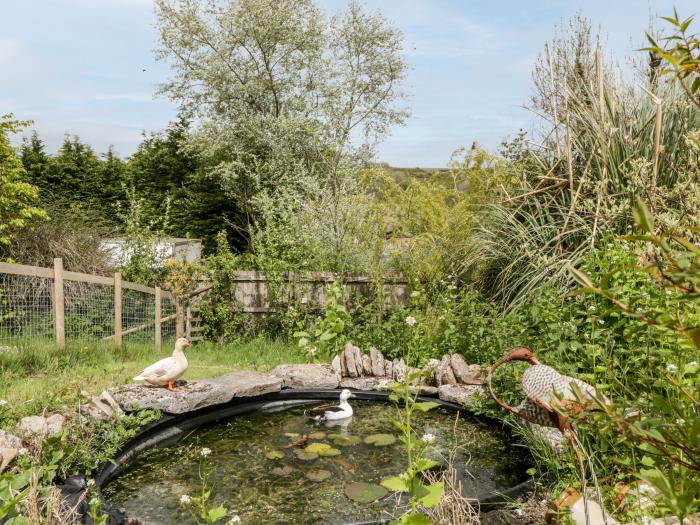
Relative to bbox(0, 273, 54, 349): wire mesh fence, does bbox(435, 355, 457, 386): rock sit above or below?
below

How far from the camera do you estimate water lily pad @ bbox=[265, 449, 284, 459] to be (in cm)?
407

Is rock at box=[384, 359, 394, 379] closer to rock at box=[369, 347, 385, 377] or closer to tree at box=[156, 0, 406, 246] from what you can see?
Answer: rock at box=[369, 347, 385, 377]

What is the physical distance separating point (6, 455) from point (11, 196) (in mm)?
8652

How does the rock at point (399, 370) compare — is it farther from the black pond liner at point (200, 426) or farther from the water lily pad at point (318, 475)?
the water lily pad at point (318, 475)

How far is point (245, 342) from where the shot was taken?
A: 8820 mm

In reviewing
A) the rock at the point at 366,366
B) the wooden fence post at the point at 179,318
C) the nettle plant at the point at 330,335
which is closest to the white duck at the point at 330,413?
the rock at the point at 366,366

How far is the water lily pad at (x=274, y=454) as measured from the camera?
407 cm

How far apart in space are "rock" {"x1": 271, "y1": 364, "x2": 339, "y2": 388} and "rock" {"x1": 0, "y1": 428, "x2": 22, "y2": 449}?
264 centimetres

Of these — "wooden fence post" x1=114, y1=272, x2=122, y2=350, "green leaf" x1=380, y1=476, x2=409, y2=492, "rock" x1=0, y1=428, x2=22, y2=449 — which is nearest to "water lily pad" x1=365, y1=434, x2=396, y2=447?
"rock" x1=0, y1=428, x2=22, y2=449

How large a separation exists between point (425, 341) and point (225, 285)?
13.4ft

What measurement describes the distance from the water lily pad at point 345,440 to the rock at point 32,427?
6.61 ft

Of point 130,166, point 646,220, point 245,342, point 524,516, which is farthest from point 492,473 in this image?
point 130,166

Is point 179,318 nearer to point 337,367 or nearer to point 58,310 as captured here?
point 58,310

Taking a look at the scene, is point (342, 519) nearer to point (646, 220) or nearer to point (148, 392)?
point (148, 392)
